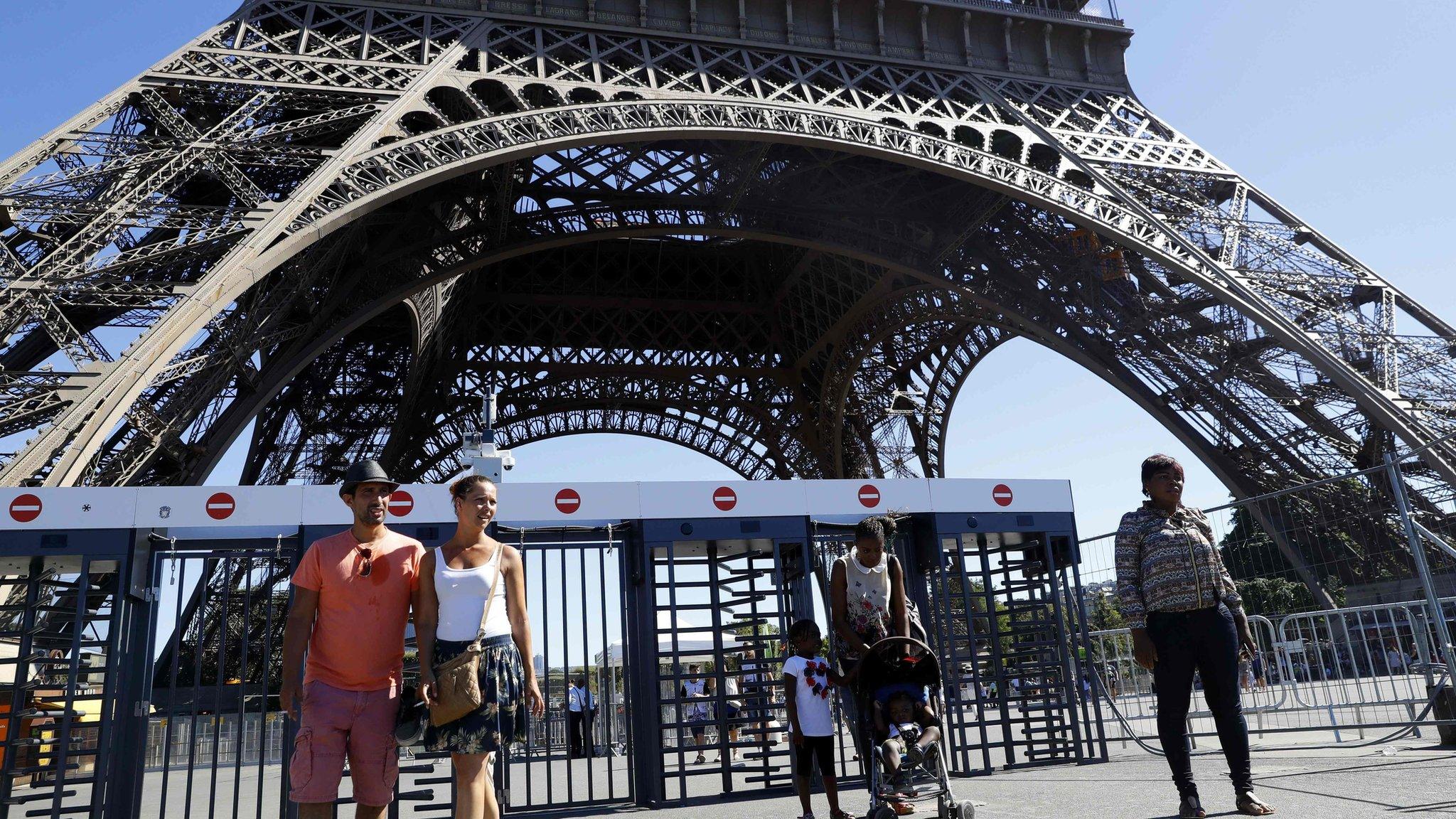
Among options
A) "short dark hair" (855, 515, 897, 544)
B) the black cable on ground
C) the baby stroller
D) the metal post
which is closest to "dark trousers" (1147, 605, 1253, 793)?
the baby stroller

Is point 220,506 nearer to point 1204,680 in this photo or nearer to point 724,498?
point 724,498

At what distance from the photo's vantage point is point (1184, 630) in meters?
4.91

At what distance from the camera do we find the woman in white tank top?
12.2 ft

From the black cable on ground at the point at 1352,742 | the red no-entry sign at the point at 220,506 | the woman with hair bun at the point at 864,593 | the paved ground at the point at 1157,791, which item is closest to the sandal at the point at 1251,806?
the paved ground at the point at 1157,791

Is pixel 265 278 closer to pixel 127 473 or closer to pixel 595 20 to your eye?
pixel 127 473

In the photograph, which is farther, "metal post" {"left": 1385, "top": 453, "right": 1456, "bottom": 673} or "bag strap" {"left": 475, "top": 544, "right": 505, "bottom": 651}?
"metal post" {"left": 1385, "top": 453, "right": 1456, "bottom": 673}

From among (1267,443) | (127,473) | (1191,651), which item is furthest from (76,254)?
(1267,443)

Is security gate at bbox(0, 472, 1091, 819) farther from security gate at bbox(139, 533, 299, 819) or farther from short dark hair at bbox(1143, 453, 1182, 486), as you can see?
short dark hair at bbox(1143, 453, 1182, 486)

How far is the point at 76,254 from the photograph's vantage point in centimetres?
1219

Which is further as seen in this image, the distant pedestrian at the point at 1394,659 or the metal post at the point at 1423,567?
the distant pedestrian at the point at 1394,659

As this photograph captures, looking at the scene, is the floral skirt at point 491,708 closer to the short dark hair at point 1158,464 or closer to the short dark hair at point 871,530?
the short dark hair at point 871,530

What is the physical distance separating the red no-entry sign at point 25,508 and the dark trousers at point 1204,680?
7043 millimetres

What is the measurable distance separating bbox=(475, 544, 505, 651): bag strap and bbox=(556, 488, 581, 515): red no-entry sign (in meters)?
3.43

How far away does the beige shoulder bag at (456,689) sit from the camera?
3.65 metres
